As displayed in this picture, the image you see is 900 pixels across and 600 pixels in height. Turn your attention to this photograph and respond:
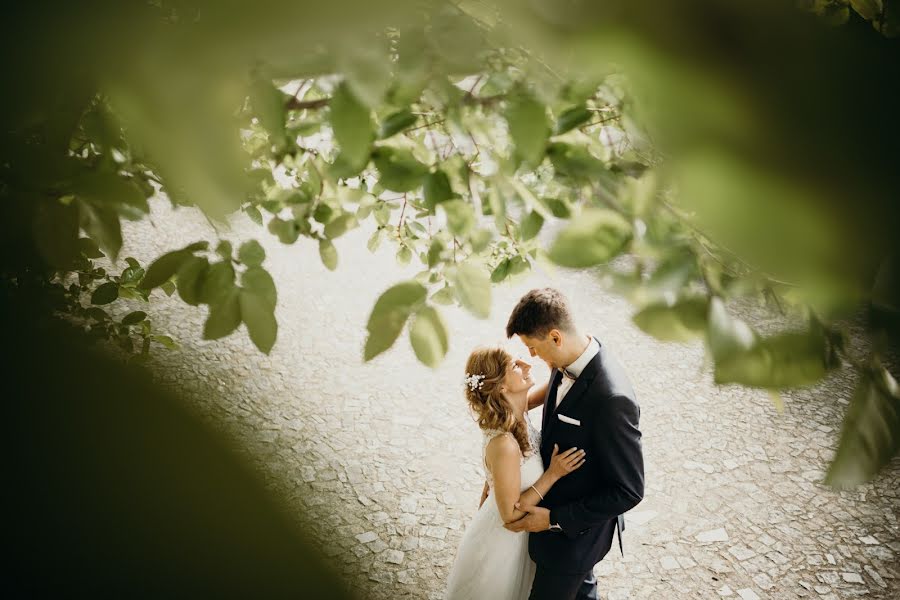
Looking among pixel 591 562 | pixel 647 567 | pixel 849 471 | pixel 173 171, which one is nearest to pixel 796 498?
pixel 647 567

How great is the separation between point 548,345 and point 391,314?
1.98 m

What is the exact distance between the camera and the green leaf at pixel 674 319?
52 cm

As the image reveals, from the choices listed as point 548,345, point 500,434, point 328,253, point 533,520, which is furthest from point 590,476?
point 328,253

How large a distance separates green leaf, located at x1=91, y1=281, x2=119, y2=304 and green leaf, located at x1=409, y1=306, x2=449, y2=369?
1422mm

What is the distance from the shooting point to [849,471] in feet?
1.00

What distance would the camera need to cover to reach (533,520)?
2.51m

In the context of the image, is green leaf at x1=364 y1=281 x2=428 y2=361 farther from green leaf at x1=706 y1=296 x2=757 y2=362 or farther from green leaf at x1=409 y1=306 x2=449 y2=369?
green leaf at x1=706 y1=296 x2=757 y2=362

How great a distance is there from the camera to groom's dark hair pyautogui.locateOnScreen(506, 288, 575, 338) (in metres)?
2.45

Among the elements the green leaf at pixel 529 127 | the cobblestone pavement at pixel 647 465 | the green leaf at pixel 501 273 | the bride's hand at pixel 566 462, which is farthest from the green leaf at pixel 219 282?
the bride's hand at pixel 566 462

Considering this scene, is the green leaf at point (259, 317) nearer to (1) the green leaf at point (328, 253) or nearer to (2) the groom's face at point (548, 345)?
(1) the green leaf at point (328, 253)

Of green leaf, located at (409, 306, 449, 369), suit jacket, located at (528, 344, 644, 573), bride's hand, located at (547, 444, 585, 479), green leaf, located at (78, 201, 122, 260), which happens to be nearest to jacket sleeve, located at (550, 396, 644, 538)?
suit jacket, located at (528, 344, 644, 573)

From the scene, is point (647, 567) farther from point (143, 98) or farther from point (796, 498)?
point (143, 98)

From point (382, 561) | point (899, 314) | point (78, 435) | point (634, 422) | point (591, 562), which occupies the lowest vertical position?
point (382, 561)

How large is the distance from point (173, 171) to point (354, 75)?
16 centimetres
